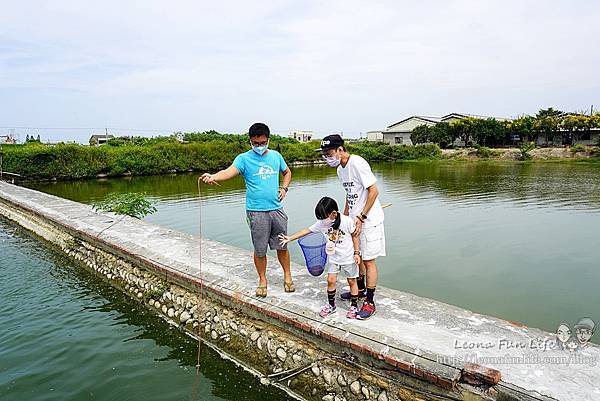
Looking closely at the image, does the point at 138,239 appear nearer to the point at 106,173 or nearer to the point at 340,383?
the point at 340,383

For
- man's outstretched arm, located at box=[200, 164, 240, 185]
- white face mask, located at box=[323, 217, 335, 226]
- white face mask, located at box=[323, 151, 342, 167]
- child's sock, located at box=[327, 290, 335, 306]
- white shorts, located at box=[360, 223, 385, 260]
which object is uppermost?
white face mask, located at box=[323, 151, 342, 167]

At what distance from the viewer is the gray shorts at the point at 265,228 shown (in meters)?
4.31

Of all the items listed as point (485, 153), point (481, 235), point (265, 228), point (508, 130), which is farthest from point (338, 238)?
point (508, 130)

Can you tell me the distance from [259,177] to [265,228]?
50 centimetres

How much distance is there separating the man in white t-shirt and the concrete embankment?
0.31 meters

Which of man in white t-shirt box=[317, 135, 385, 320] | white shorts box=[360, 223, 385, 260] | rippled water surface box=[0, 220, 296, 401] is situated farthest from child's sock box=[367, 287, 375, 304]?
rippled water surface box=[0, 220, 296, 401]

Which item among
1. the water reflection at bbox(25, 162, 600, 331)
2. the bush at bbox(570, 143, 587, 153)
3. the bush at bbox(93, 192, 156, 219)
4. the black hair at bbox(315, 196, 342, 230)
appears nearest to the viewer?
the black hair at bbox(315, 196, 342, 230)

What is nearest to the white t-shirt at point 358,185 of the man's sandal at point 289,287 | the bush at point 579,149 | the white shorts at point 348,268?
the white shorts at point 348,268

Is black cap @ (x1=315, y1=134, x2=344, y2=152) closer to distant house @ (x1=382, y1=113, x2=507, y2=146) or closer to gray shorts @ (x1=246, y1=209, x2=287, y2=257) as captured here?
gray shorts @ (x1=246, y1=209, x2=287, y2=257)

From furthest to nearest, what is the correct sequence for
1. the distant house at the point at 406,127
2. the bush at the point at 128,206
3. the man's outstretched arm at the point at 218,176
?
the distant house at the point at 406,127 → the bush at the point at 128,206 → the man's outstretched arm at the point at 218,176

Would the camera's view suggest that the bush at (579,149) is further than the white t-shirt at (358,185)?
Yes

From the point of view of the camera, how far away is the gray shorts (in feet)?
14.1

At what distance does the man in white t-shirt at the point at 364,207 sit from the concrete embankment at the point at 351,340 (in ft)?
1.02

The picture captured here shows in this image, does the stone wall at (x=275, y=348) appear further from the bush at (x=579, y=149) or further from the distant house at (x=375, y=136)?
the distant house at (x=375, y=136)
